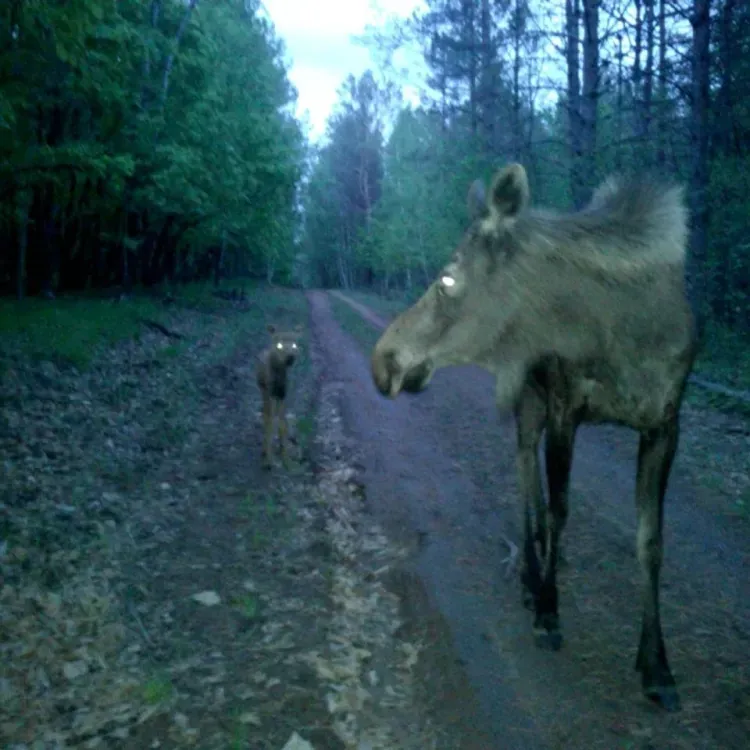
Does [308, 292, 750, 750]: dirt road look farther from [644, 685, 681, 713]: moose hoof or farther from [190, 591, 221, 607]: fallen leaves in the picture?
[190, 591, 221, 607]: fallen leaves

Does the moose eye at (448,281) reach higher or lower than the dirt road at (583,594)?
higher

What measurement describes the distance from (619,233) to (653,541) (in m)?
1.63

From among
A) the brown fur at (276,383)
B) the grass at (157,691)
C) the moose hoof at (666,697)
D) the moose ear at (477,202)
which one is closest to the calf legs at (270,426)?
the brown fur at (276,383)

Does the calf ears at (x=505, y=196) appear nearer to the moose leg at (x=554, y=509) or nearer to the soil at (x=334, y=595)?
the moose leg at (x=554, y=509)

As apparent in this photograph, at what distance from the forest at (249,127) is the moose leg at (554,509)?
3.20 m

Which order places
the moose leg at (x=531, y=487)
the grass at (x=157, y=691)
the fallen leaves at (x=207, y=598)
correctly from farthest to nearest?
the fallen leaves at (x=207, y=598), the moose leg at (x=531, y=487), the grass at (x=157, y=691)

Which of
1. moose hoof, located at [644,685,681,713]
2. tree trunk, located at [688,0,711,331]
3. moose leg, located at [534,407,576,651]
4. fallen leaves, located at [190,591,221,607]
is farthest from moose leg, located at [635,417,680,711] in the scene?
tree trunk, located at [688,0,711,331]

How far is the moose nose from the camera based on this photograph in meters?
4.29

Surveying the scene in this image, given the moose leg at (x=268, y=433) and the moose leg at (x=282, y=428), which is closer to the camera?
the moose leg at (x=268, y=433)

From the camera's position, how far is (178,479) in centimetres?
908

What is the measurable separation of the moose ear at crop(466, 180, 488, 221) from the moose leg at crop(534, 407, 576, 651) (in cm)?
111

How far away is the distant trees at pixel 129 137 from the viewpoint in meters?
9.62

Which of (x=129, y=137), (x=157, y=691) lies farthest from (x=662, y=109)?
(x=157, y=691)

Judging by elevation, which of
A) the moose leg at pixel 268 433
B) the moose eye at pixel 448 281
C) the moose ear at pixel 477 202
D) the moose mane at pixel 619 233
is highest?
the moose ear at pixel 477 202
